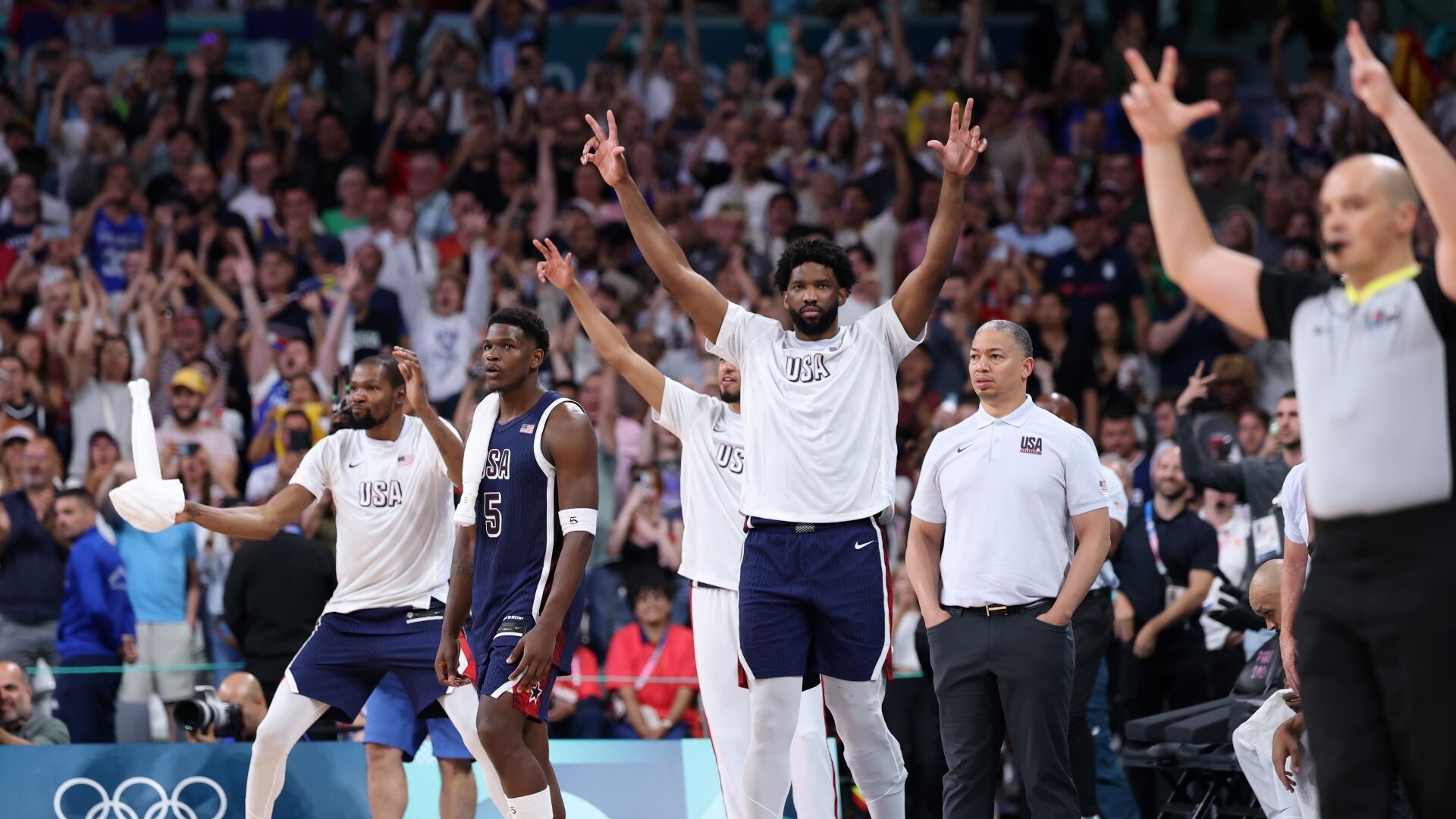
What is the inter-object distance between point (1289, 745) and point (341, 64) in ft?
41.4

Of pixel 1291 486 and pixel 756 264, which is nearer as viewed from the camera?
pixel 1291 486

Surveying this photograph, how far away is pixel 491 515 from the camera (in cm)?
711

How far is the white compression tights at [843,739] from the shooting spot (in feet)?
21.8

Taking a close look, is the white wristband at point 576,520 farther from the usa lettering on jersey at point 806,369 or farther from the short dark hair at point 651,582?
the short dark hair at point 651,582

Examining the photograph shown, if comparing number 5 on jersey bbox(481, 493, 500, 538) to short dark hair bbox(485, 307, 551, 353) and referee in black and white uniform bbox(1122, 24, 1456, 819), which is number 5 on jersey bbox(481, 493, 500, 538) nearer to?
short dark hair bbox(485, 307, 551, 353)

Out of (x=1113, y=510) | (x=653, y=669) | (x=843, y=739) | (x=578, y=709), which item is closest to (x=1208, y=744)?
(x=1113, y=510)

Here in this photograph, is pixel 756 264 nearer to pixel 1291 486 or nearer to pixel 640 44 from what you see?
pixel 640 44

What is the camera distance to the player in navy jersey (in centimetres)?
680

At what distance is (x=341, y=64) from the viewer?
54.7ft

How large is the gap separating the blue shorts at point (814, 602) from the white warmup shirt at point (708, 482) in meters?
1.16

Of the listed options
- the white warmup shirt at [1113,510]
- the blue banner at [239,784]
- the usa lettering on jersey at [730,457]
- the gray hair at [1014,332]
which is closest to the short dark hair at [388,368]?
the usa lettering on jersey at [730,457]

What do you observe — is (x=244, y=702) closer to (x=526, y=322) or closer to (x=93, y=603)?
(x=93, y=603)

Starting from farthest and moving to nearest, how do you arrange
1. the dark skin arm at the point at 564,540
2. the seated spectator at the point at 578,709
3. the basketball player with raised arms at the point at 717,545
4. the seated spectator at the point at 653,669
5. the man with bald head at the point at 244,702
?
the seated spectator at the point at 578,709 < the seated spectator at the point at 653,669 < the man with bald head at the point at 244,702 < the basketball player with raised arms at the point at 717,545 < the dark skin arm at the point at 564,540

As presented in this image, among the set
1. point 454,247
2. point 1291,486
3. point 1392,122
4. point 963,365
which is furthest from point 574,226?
point 1392,122
